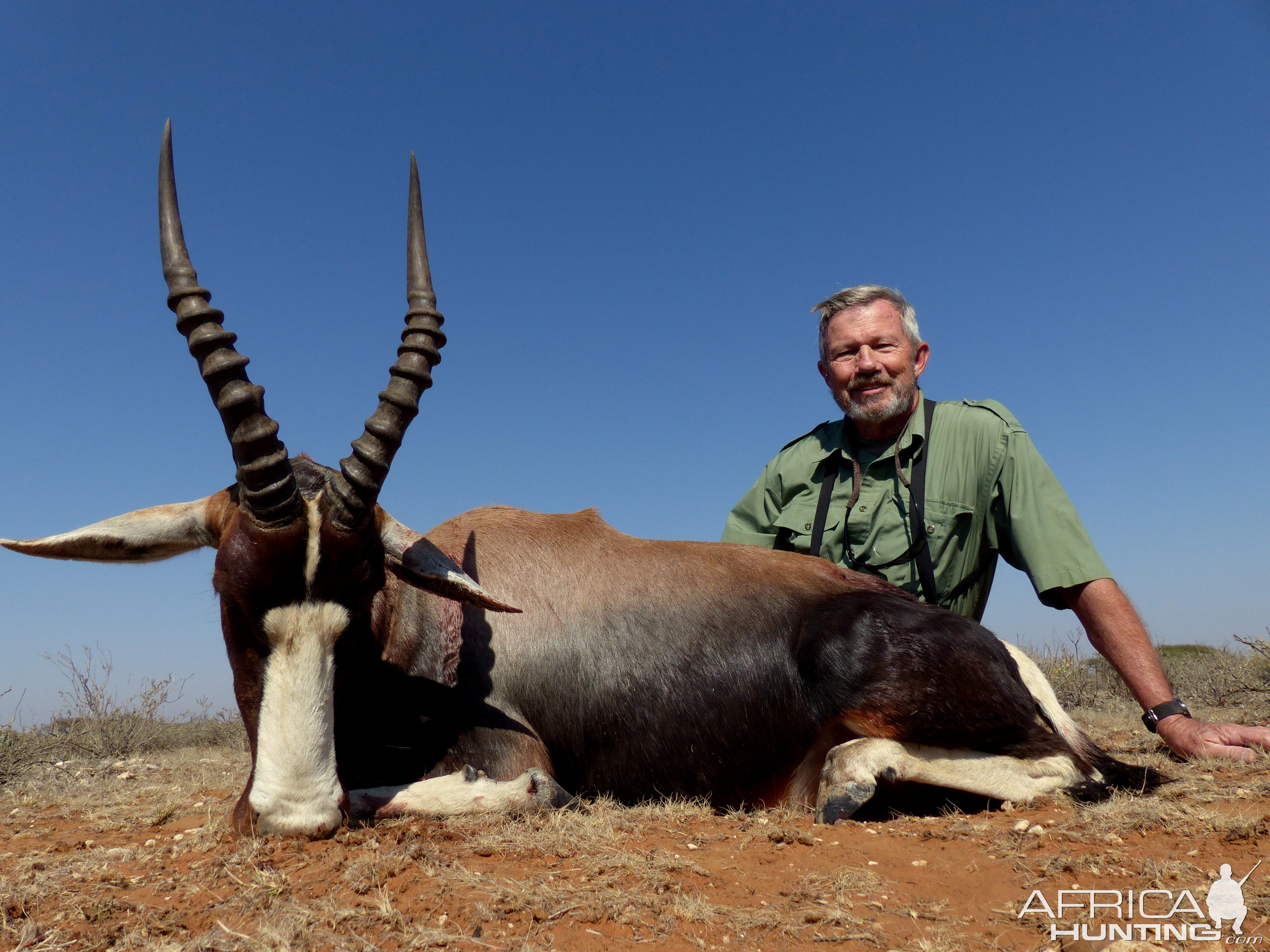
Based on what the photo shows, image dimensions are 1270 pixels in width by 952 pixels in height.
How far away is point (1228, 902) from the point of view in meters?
2.58

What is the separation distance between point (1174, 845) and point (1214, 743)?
76.0 inches

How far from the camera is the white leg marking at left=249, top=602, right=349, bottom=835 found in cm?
322

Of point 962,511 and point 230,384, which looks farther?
point 962,511

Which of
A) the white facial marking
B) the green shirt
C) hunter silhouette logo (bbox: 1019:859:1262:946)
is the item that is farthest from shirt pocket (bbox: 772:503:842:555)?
the white facial marking

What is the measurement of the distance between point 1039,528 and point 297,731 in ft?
14.3

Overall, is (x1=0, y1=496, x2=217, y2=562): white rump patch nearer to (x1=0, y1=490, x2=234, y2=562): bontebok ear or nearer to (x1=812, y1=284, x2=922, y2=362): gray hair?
(x1=0, y1=490, x2=234, y2=562): bontebok ear

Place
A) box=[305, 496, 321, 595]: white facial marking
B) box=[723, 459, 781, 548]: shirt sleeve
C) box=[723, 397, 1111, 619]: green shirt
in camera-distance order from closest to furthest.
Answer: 1. box=[305, 496, 321, 595]: white facial marking
2. box=[723, 397, 1111, 619]: green shirt
3. box=[723, 459, 781, 548]: shirt sleeve

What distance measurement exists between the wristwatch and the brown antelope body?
72 centimetres

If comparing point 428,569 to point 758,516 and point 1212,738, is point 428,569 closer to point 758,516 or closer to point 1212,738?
point 758,516

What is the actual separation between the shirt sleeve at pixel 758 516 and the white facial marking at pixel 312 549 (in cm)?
374

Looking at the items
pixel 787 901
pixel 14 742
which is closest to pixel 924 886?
pixel 787 901

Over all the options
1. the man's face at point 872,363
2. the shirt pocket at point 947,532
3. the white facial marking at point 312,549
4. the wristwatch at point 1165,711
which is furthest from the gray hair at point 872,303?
the white facial marking at point 312,549

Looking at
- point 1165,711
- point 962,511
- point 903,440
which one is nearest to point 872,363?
point 903,440

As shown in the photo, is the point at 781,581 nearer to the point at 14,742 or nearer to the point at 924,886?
the point at 924,886
